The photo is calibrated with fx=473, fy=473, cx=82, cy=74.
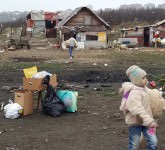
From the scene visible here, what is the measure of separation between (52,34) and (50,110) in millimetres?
46382

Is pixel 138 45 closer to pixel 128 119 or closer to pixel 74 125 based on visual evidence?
pixel 74 125

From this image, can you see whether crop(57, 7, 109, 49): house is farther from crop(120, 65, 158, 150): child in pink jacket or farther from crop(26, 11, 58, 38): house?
crop(120, 65, 158, 150): child in pink jacket

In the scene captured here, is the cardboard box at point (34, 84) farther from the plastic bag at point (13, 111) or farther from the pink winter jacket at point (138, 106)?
the pink winter jacket at point (138, 106)

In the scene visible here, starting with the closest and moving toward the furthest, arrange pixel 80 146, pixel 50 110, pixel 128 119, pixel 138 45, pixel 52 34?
pixel 128 119
pixel 80 146
pixel 50 110
pixel 138 45
pixel 52 34

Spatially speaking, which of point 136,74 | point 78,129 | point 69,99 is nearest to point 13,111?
point 69,99

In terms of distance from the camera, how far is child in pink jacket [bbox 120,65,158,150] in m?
6.05

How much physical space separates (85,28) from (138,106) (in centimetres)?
4156

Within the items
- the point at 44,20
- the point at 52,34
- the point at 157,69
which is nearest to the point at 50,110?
the point at 157,69

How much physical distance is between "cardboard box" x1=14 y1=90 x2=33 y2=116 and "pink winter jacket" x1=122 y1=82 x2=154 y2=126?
4.48m

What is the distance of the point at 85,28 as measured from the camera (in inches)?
1864

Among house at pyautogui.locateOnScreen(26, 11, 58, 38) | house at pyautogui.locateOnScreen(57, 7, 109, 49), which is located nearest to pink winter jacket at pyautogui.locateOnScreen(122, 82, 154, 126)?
house at pyautogui.locateOnScreen(57, 7, 109, 49)

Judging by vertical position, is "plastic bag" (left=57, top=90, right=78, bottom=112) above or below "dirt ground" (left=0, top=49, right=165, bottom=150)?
above

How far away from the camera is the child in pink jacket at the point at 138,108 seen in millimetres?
6051

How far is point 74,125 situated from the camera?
9.45 metres
